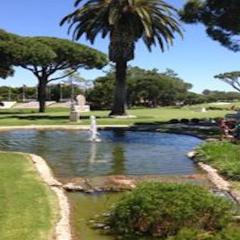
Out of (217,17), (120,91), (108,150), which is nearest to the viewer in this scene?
(108,150)

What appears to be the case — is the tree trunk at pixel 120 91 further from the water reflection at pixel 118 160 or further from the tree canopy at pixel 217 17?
the water reflection at pixel 118 160

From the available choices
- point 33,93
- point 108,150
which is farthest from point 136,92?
point 108,150

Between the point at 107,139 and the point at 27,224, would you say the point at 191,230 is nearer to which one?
the point at 27,224

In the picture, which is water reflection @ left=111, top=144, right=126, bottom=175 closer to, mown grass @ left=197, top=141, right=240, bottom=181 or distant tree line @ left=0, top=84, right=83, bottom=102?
mown grass @ left=197, top=141, right=240, bottom=181

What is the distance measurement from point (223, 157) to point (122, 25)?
107 feet

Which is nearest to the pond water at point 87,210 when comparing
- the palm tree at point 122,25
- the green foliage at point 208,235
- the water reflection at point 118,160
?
the green foliage at point 208,235

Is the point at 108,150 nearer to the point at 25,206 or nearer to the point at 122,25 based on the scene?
the point at 25,206

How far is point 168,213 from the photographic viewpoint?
866 centimetres

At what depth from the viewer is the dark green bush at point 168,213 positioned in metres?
8.69

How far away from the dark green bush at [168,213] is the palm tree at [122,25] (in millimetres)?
37516

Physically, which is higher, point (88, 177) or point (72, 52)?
point (72, 52)

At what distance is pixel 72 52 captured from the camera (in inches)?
2657

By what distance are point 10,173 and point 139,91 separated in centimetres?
9072

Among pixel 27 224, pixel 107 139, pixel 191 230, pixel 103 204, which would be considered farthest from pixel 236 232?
pixel 107 139
